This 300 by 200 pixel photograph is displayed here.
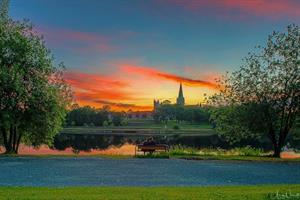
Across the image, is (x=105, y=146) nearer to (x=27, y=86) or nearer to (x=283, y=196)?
(x=27, y=86)

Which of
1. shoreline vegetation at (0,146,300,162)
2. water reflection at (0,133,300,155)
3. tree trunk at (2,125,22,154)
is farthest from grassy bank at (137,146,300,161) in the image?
tree trunk at (2,125,22,154)

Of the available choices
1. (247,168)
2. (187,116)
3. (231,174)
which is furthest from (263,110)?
(187,116)

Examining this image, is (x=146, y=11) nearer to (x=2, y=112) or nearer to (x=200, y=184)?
(x=2, y=112)

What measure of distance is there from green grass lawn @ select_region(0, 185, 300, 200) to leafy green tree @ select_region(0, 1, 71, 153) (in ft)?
66.2

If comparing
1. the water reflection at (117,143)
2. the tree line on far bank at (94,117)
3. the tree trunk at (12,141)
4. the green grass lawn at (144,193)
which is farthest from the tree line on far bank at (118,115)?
the green grass lawn at (144,193)

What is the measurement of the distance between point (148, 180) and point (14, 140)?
22491 mm

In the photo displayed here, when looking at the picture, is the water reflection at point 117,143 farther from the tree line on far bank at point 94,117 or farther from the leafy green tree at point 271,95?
the tree line on far bank at point 94,117

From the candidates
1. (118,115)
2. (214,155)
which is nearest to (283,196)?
(214,155)

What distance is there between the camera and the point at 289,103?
37.6 m

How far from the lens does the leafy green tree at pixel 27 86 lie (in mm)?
36531

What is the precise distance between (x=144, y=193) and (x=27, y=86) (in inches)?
921

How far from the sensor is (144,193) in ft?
53.1

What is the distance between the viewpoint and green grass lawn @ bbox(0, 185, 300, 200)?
1522 cm

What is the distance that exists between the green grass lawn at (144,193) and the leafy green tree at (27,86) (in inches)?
794
